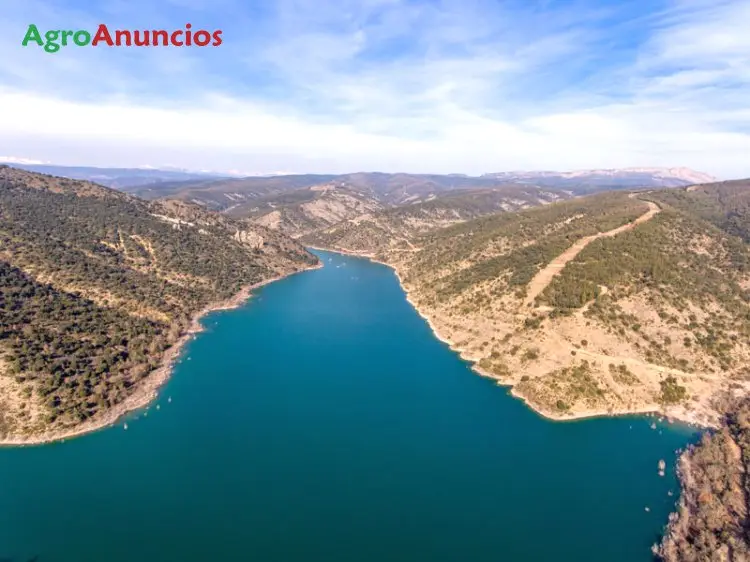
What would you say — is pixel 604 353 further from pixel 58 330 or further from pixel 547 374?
pixel 58 330

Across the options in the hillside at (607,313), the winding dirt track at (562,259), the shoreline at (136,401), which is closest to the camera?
the shoreline at (136,401)

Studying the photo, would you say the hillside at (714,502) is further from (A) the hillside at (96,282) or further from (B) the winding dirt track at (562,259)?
(A) the hillside at (96,282)

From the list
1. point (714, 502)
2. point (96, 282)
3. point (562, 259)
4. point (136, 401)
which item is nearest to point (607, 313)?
point (562, 259)

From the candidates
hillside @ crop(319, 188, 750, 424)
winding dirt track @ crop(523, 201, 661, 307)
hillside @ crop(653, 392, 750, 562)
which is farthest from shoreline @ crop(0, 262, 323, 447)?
winding dirt track @ crop(523, 201, 661, 307)

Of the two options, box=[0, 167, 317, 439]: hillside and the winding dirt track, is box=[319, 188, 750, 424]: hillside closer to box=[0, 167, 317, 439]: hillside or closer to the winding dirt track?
the winding dirt track

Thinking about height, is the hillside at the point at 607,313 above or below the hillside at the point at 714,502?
above

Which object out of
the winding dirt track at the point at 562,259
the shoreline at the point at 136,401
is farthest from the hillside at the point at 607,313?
the shoreline at the point at 136,401

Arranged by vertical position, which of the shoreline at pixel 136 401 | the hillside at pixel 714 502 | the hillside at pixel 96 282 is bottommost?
the hillside at pixel 714 502
